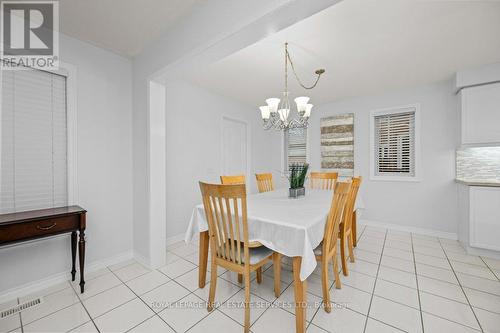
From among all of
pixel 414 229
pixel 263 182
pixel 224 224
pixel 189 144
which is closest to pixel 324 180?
pixel 263 182

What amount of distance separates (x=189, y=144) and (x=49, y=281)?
2.25 metres

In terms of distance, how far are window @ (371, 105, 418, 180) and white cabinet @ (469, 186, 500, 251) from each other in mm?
939

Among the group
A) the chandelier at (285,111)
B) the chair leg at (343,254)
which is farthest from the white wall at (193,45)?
the chair leg at (343,254)

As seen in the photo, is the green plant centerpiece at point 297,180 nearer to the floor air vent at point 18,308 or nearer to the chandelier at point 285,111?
the chandelier at point 285,111

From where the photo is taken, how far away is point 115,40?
2232mm

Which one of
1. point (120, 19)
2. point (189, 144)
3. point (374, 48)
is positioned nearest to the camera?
point (120, 19)

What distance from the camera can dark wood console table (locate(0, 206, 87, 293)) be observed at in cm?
162

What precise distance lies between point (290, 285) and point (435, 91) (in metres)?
3.82

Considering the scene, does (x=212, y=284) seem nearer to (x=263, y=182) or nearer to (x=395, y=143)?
(x=263, y=182)

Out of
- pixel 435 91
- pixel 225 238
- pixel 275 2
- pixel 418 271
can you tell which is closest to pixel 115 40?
pixel 275 2

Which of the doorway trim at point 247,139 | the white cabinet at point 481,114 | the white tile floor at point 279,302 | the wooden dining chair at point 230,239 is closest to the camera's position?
the wooden dining chair at point 230,239

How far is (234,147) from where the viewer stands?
173 inches

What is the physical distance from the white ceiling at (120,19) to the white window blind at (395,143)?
12.3 ft

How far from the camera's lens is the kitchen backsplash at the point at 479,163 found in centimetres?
302
